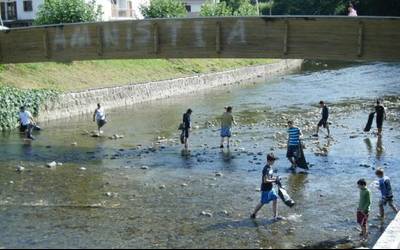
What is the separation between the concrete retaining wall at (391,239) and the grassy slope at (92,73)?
30095 millimetres

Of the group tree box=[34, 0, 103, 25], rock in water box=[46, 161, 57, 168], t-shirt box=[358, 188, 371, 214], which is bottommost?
rock in water box=[46, 161, 57, 168]

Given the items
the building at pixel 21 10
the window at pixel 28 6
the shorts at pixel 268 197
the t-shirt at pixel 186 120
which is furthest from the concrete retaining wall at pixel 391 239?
the window at pixel 28 6

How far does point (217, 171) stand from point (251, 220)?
6.58 m

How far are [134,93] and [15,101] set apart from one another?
12414 mm

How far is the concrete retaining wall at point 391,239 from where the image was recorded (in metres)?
13.8

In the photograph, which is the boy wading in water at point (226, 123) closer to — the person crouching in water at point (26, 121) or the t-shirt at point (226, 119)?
the t-shirt at point (226, 119)

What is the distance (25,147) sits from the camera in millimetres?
29500

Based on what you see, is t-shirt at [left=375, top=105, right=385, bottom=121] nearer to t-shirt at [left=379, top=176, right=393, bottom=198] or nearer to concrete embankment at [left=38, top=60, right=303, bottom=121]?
t-shirt at [left=379, top=176, right=393, bottom=198]

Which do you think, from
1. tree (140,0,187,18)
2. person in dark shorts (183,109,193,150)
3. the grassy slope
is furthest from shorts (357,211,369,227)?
tree (140,0,187,18)

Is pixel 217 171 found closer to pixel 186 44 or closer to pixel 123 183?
pixel 123 183

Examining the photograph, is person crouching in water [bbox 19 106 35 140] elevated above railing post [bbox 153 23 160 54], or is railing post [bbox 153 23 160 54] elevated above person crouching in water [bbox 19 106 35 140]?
railing post [bbox 153 23 160 54]

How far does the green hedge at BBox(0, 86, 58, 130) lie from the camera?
33.7m

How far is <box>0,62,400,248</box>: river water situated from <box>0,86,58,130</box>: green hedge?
124 cm

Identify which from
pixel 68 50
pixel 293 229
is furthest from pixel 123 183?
pixel 68 50
